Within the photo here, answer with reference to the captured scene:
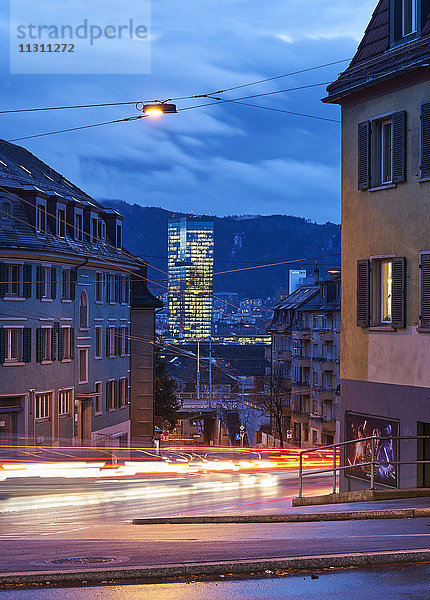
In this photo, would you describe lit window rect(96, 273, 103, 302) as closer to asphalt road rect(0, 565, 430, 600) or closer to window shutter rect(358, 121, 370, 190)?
window shutter rect(358, 121, 370, 190)

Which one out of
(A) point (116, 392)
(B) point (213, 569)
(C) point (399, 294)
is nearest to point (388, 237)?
(C) point (399, 294)

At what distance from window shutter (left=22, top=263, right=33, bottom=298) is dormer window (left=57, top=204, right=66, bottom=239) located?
325 cm

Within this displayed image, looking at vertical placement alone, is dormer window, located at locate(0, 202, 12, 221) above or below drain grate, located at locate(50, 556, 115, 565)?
above

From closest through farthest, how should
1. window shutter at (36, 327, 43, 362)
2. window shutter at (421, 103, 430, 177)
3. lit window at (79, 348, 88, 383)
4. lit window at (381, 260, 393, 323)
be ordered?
window shutter at (421, 103, 430, 177), lit window at (381, 260, 393, 323), window shutter at (36, 327, 43, 362), lit window at (79, 348, 88, 383)

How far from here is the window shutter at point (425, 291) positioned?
21.0 metres

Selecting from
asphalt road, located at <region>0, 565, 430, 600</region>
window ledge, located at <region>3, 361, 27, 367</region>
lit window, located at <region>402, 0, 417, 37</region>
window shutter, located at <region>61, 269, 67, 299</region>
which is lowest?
asphalt road, located at <region>0, 565, 430, 600</region>

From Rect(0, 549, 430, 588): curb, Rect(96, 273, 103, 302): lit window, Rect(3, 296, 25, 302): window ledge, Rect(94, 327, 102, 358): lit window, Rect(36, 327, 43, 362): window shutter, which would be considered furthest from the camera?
Rect(94, 327, 102, 358): lit window

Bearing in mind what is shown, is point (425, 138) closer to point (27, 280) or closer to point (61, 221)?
point (27, 280)

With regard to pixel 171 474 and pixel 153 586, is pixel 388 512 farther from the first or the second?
pixel 171 474

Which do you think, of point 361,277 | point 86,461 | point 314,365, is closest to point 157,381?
point 314,365

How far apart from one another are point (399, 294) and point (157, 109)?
705cm

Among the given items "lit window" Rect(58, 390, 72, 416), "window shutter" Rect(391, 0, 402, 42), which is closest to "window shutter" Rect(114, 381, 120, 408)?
"lit window" Rect(58, 390, 72, 416)

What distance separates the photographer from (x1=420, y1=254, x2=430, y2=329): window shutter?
2098 centimetres

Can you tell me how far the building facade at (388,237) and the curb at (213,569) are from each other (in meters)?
10.4
